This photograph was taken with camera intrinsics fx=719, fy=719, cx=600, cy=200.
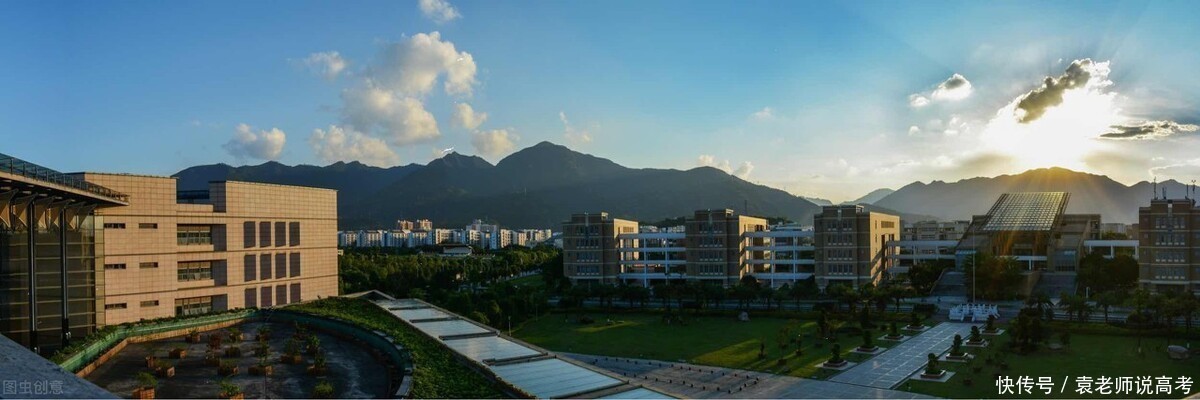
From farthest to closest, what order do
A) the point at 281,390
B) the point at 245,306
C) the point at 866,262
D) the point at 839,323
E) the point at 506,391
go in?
the point at 866,262 → the point at 839,323 → the point at 245,306 → the point at 281,390 → the point at 506,391

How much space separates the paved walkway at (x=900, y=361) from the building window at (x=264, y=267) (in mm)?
26379

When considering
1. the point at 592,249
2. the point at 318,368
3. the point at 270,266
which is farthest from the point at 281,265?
the point at 592,249

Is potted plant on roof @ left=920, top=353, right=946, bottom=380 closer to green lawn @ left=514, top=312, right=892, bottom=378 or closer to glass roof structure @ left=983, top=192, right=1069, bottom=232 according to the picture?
green lawn @ left=514, top=312, right=892, bottom=378

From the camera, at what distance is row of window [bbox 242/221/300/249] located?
31.7 meters

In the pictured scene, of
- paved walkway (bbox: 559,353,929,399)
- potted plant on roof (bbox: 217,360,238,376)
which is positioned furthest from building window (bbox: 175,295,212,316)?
paved walkway (bbox: 559,353,929,399)

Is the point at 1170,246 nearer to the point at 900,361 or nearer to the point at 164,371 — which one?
the point at 900,361

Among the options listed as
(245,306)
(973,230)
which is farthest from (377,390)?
(973,230)

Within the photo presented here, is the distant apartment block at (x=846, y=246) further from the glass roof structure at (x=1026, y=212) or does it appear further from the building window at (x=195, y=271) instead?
the building window at (x=195, y=271)

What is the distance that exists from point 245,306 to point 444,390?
20.4 metres

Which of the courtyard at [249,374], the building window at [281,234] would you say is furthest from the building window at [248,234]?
the courtyard at [249,374]

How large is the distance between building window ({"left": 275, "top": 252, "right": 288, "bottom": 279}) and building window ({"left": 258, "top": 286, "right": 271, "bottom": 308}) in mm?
873

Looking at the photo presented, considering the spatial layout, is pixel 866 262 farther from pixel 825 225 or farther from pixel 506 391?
pixel 506 391

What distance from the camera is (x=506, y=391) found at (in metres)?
15.3

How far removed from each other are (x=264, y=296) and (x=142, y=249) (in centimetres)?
612
